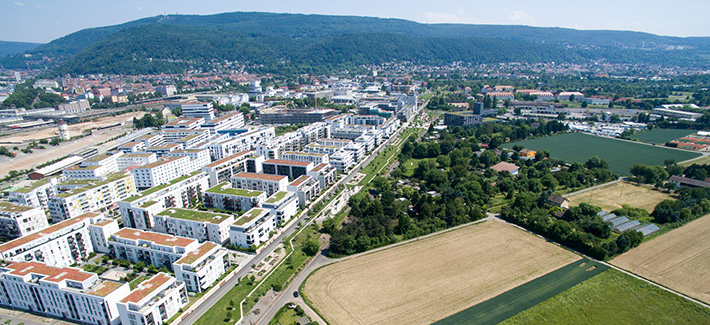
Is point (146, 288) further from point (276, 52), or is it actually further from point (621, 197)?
point (276, 52)

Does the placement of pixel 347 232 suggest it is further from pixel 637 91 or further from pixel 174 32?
pixel 174 32

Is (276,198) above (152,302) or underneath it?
above

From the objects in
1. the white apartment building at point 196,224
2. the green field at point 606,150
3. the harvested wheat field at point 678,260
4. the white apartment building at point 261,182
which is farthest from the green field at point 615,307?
the green field at point 606,150

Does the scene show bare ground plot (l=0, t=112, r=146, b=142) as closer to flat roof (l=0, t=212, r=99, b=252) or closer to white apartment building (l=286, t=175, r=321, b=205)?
flat roof (l=0, t=212, r=99, b=252)

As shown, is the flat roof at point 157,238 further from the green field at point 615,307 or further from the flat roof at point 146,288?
the green field at point 615,307

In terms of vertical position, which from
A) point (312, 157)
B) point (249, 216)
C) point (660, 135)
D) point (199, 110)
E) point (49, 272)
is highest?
point (199, 110)

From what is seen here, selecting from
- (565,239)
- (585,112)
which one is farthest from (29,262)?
(585,112)

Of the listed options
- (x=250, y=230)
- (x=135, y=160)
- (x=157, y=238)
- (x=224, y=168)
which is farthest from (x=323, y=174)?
(x=135, y=160)
